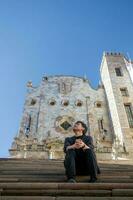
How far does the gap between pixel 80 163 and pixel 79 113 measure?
18.2 m

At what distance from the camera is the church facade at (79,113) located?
1834 cm

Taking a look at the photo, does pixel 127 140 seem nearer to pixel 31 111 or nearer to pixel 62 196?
pixel 31 111

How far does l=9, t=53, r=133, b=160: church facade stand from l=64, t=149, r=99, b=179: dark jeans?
43.1 ft

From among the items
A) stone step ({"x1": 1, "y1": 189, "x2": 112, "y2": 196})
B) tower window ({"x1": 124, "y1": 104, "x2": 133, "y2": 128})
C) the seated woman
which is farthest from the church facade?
stone step ({"x1": 1, "y1": 189, "x2": 112, "y2": 196})

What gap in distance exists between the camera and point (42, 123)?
854 inches

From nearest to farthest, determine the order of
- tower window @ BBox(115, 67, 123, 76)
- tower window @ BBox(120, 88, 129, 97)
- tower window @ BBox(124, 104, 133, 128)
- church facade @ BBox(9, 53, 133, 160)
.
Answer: church facade @ BBox(9, 53, 133, 160) < tower window @ BBox(124, 104, 133, 128) < tower window @ BBox(120, 88, 129, 97) < tower window @ BBox(115, 67, 123, 76)

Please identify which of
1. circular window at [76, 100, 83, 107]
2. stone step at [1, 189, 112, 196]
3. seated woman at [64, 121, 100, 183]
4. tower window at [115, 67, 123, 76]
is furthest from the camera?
tower window at [115, 67, 123, 76]

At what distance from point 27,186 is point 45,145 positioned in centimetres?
1513

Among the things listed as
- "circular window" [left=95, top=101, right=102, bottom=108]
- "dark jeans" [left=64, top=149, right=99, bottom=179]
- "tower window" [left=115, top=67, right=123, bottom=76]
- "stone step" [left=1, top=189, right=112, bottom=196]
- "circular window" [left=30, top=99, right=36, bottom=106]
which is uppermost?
"tower window" [left=115, top=67, right=123, bottom=76]

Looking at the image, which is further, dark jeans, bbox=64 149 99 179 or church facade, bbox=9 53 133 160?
church facade, bbox=9 53 133 160

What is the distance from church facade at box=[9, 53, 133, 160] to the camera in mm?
18344

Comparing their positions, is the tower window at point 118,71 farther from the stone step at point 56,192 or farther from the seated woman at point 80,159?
the stone step at point 56,192

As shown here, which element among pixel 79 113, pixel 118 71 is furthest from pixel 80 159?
pixel 118 71

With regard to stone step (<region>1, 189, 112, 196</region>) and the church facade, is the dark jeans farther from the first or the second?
the church facade
